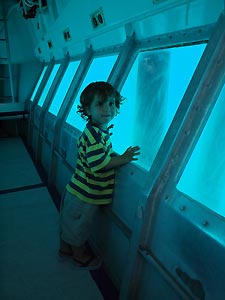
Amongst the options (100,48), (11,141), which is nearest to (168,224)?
(100,48)

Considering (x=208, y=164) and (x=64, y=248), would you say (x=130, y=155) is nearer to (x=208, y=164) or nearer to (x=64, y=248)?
(x=208, y=164)

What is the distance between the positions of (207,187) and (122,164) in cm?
56

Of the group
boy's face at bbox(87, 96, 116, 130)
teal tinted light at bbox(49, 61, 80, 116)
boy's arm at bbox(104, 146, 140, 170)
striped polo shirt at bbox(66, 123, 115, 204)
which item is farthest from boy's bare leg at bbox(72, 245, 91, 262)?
teal tinted light at bbox(49, 61, 80, 116)

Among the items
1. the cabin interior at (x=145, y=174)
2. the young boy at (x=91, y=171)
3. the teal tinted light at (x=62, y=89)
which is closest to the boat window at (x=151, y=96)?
the cabin interior at (x=145, y=174)

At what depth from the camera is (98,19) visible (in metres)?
2.33

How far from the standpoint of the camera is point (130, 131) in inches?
76.0

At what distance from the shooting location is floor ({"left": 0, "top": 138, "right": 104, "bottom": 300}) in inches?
68.3

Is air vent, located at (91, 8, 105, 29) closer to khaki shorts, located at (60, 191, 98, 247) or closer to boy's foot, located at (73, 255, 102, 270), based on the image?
khaki shorts, located at (60, 191, 98, 247)

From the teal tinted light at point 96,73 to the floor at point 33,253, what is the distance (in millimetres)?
857

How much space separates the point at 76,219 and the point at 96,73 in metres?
1.58

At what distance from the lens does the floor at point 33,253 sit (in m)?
1.74

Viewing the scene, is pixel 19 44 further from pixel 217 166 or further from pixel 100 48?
pixel 217 166

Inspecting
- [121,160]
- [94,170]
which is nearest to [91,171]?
[94,170]

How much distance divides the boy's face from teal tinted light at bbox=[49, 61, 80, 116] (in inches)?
88.2
